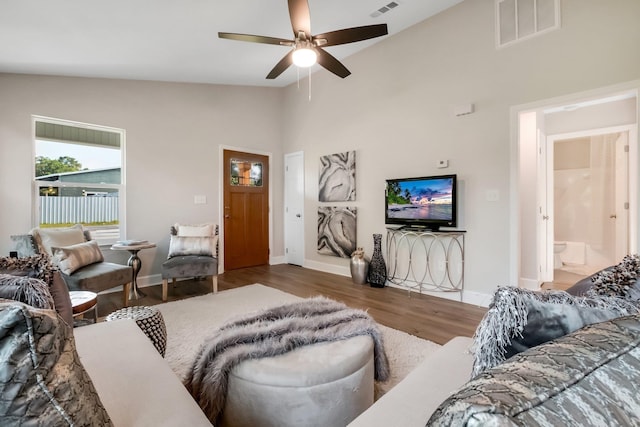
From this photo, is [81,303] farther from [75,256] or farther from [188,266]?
[188,266]

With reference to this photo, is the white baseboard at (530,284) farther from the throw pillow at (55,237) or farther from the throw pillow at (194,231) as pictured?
the throw pillow at (55,237)

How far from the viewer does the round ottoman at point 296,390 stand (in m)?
1.18

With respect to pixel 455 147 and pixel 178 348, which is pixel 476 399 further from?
pixel 455 147

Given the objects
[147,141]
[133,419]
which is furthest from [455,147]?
[147,141]

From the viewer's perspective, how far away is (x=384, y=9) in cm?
328

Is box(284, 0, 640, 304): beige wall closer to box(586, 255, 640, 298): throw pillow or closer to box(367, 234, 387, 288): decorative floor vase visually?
box(367, 234, 387, 288): decorative floor vase

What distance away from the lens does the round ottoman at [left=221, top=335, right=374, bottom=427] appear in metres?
1.18

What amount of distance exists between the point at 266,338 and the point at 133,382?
0.57 metres

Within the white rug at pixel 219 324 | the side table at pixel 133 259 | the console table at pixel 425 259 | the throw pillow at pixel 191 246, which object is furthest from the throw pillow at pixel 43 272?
the console table at pixel 425 259

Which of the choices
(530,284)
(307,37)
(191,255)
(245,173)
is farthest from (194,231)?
(530,284)

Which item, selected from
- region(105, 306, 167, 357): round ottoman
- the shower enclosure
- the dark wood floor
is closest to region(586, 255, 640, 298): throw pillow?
the dark wood floor

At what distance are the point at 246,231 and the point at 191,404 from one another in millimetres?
4545

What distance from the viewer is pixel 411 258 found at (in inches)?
152

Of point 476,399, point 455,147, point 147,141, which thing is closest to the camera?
point 476,399
